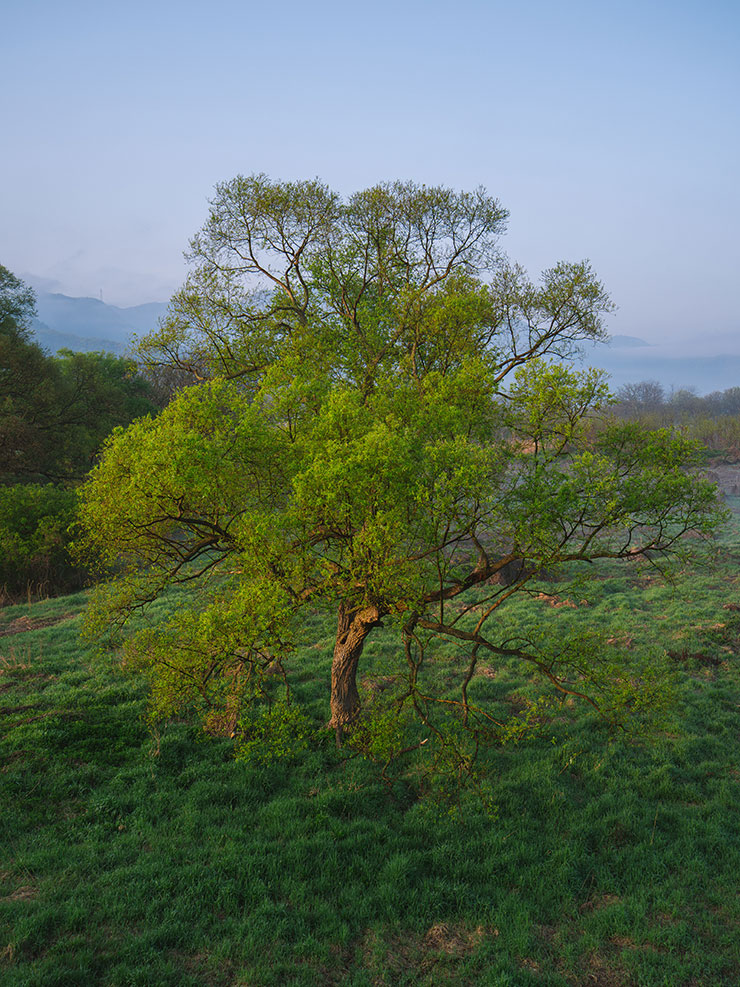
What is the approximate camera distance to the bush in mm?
24906

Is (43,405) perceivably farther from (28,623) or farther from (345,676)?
(345,676)

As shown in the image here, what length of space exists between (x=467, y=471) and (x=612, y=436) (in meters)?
2.75

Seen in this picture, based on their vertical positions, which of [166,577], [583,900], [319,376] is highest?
[319,376]

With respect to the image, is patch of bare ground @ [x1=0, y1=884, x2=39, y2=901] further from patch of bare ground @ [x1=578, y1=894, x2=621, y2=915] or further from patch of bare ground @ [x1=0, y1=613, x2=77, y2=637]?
patch of bare ground @ [x1=0, y1=613, x2=77, y2=637]

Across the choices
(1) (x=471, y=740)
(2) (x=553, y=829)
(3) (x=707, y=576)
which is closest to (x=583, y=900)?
(2) (x=553, y=829)

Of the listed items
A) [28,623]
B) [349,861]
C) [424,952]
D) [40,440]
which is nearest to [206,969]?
[349,861]

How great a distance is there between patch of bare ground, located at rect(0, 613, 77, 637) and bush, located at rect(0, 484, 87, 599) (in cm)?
365

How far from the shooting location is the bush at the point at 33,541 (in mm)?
24906

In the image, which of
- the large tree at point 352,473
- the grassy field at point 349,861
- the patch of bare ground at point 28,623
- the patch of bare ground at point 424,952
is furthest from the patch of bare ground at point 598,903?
the patch of bare ground at point 28,623

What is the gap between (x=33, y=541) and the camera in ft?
82.4

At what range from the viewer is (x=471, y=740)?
40.8 feet

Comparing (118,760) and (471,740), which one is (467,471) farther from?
(118,760)

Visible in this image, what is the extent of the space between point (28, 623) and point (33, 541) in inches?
226

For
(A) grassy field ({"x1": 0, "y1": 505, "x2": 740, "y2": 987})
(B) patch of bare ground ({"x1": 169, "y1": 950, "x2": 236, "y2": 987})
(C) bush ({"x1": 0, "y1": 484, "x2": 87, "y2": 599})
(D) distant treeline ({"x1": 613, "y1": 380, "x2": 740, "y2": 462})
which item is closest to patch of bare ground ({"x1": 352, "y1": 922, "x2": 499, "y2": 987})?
(A) grassy field ({"x1": 0, "y1": 505, "x2": 740, "y2": 987})
